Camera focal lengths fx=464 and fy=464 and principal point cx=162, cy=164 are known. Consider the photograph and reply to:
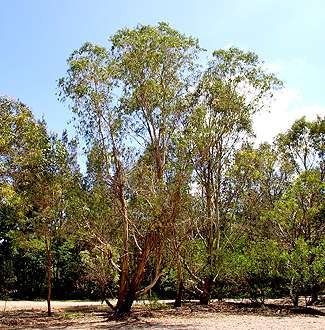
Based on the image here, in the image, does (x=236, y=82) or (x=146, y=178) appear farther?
(x=236, y=82)

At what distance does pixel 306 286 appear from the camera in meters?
20.5

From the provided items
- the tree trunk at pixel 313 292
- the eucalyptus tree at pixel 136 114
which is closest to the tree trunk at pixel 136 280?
the eucalyptus tree at pixel 136 114

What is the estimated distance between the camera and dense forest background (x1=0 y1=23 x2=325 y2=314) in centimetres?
1666

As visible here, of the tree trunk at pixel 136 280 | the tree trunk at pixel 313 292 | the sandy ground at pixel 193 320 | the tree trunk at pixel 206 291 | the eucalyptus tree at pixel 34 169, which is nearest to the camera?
the sandy ground at pixel 193 320

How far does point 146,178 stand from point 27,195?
4.51 metres

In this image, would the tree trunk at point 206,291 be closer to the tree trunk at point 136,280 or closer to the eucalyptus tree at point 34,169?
the tree trunk at point 136,280

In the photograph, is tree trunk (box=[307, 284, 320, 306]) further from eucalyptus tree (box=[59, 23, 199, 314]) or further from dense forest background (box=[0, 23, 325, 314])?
eucalyptus tree (box=[59, 23, 199, 314])

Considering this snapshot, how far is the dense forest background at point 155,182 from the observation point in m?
16.7

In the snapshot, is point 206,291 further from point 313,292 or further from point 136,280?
point 136,280

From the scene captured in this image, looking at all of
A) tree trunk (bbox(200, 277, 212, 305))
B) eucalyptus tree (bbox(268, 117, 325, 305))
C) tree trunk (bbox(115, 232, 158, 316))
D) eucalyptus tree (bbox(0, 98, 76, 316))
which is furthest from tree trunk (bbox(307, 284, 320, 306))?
eucalyptus tree (bbox(0, 98, 76, 316))

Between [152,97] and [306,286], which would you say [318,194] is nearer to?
[306,286]

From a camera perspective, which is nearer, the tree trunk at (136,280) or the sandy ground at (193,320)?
the sandy ground at (193,320)

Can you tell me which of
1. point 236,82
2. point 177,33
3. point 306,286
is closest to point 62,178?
point 177,33

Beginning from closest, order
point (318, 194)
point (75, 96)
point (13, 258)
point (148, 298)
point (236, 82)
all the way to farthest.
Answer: point (75, 96)
point (236, 82)
point (318, 194)
point (148, 298)
point (13, 258)
